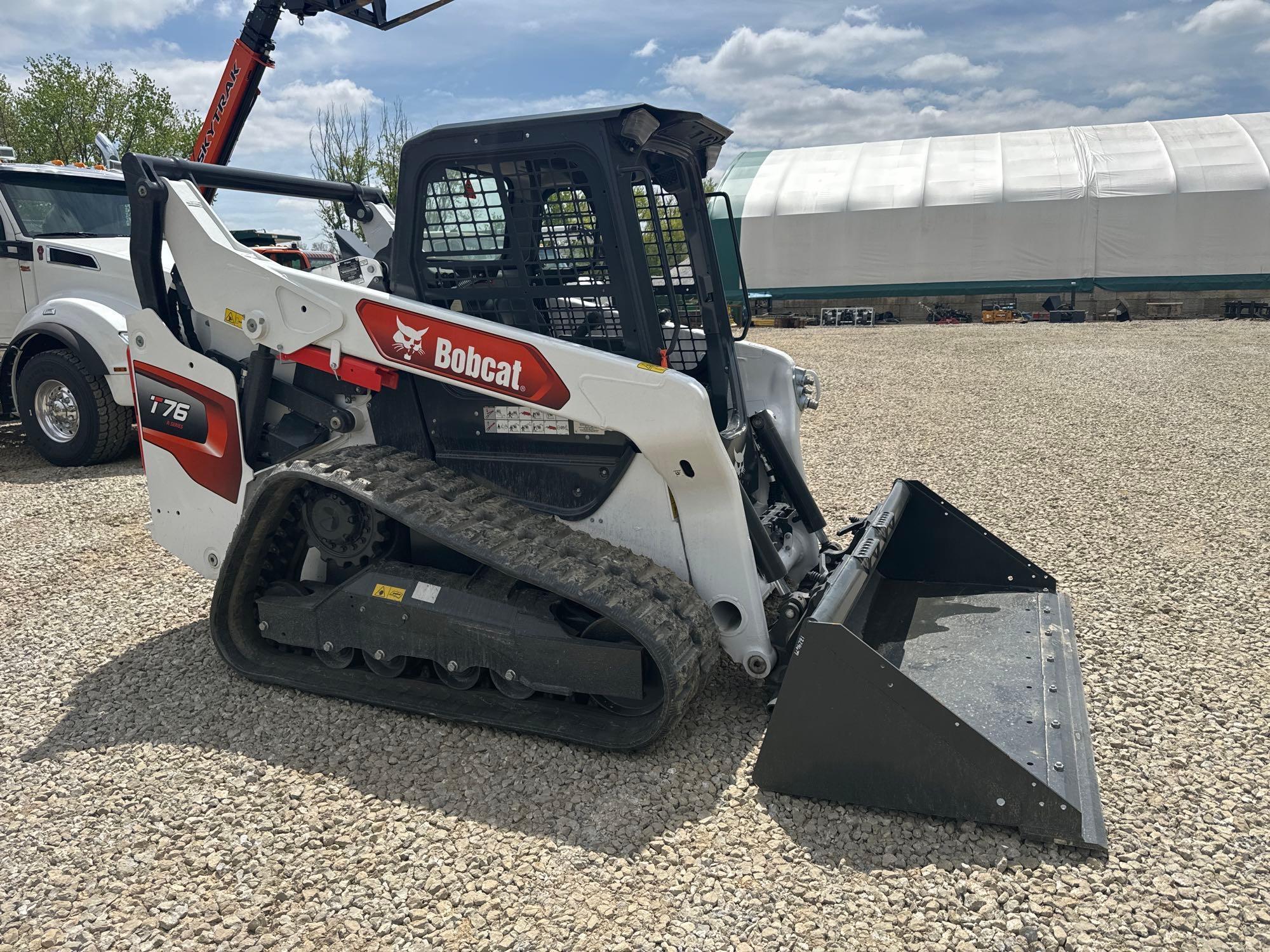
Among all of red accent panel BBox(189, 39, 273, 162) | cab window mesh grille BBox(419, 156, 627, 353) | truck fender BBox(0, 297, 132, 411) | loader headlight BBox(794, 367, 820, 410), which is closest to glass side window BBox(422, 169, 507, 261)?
cab window mesh grille BBox(419, 156, 627, 353)

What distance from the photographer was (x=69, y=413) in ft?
28.2

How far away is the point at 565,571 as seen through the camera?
3582mm

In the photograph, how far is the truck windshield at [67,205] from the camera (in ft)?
28.8

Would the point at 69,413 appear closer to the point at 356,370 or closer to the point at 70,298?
the point at 70,298

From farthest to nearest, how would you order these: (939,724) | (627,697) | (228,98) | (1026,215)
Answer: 1. (1026,215)
2. (228,98)
3. (627,697)
4. (939,724)

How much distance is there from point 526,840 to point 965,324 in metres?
25.4

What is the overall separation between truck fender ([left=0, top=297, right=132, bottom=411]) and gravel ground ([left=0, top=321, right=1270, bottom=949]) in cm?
289

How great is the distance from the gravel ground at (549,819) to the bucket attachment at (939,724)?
0.37 ft

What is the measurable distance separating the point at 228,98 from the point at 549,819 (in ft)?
29.6

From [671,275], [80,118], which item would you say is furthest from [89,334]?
[80,118]

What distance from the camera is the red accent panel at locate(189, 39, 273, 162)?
9.52 metres

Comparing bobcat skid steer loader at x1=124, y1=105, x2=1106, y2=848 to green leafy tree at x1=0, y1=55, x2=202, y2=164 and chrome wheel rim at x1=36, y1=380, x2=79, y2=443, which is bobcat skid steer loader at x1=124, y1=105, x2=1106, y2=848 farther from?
green leafy tree at x1=0, y1=55, x2=202, y2=164

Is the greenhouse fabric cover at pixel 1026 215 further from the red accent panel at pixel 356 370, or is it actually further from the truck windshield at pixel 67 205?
the red accent panel at pixel 356 370

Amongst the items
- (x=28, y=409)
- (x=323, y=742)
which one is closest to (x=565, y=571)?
(x=323, y=742)
